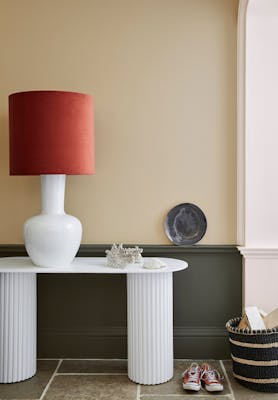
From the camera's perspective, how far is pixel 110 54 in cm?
362

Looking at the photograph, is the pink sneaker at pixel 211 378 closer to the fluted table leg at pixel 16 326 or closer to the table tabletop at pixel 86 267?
the table tabletop at pixel 86 267

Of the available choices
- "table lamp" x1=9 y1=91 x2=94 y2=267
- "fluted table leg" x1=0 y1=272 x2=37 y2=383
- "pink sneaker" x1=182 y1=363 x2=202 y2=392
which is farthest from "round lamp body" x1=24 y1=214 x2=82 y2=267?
"pink sneaker" x1=182 y1=363 x2=202 y2=392

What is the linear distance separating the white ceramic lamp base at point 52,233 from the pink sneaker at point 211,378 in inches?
41.5

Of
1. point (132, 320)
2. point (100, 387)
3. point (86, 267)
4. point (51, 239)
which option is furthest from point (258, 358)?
point (51, 239)

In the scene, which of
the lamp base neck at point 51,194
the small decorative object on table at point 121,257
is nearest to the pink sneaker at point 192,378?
the small decorative object on table at point 121,257

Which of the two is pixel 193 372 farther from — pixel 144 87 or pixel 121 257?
pixel 144 87

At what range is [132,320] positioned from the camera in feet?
10.5

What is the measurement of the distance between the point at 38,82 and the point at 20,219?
936 mm

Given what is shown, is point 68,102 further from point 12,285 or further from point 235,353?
point 235,353

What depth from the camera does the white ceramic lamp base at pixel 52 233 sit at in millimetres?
3160

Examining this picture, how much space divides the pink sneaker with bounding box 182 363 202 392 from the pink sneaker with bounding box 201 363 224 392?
0.03 m

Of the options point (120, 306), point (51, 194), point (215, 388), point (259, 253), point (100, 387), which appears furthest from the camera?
point (120, 306)

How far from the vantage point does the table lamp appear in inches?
122

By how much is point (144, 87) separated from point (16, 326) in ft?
5.73
